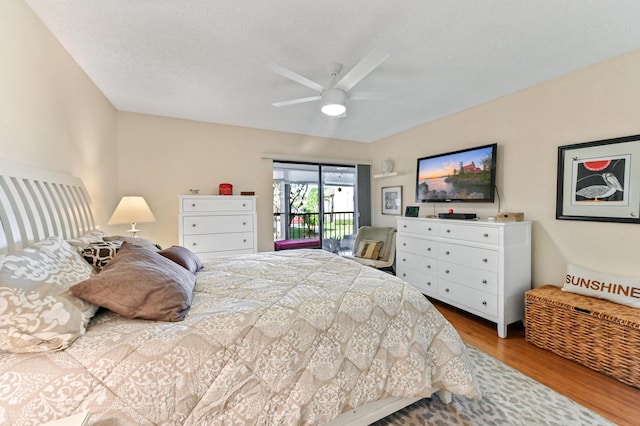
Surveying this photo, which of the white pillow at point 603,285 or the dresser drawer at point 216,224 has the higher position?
the dresser drawer at point 216,224

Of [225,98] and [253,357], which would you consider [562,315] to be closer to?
[253,357]

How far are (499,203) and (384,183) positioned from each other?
199 cm

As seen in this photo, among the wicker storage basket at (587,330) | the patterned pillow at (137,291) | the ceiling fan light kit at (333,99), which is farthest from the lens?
the ceiling fan light kit at (333,99)

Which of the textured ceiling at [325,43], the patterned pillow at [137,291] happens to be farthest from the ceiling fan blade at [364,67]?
the patterned pillow at [137,291]

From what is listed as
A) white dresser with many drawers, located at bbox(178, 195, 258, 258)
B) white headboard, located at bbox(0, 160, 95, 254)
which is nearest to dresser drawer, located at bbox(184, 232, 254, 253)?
white dresser with many drawers, located at bbox(178, 195, 258, 258)

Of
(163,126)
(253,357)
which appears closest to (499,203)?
(253,357)

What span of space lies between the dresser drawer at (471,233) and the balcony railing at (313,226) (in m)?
2.18

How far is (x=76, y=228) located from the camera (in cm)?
191

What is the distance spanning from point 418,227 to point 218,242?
8.63 feet

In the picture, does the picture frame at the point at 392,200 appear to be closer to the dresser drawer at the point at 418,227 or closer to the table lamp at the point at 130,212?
the dresser drawer at the point at 418,227

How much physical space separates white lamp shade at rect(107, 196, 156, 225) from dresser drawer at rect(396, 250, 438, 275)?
3.20 metres

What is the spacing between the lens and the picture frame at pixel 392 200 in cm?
432

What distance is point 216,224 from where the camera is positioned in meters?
3.25

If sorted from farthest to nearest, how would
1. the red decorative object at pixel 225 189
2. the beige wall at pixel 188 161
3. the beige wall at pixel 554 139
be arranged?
the red decorative object at pixel 225 189 → the beige wall at pixel 188 161 → the beige wall at pixel 554 139
